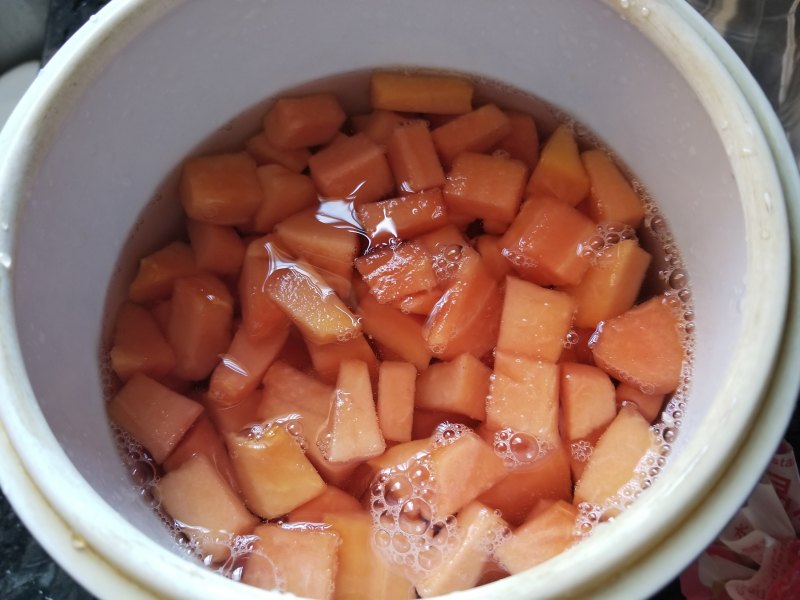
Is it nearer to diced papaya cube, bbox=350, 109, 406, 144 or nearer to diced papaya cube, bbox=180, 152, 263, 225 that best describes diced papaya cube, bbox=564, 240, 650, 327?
diced papaya cube, bbox=350, 109, 406, 144

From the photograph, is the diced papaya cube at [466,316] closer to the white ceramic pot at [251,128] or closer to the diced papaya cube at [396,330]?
the diced papaya cube at [396,330]

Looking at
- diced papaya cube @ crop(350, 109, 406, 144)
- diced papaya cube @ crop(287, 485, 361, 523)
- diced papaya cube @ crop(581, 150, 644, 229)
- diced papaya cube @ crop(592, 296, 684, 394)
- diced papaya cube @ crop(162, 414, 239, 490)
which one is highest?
diced papaya cube @ crop(350, 109, 406, 144)

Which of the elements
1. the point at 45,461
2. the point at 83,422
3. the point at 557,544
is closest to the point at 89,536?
the point at 45,461

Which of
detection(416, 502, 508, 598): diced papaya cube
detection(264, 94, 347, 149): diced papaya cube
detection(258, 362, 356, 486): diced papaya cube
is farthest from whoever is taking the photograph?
detection(264, 94, 347, 149): diced papaya cube

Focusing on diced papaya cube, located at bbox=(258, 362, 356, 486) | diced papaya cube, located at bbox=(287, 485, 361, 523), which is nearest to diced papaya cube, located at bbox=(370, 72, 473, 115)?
diced papaya cube, located at bbox=(258, 362, 356, 486)

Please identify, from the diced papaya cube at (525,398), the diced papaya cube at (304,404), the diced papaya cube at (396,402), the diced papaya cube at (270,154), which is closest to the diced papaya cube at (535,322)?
the diced papaya cube at (525,398)
